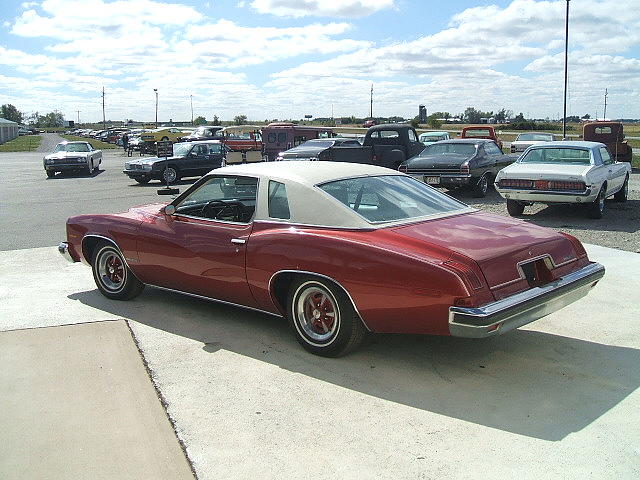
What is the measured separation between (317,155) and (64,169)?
37.9 ft

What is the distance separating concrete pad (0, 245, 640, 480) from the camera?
336cm

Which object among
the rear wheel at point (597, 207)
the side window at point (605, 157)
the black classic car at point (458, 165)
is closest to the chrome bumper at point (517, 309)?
the rear wheel at point (597, 207)

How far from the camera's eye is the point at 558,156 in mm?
11969

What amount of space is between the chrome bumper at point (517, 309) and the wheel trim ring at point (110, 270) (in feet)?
11.9

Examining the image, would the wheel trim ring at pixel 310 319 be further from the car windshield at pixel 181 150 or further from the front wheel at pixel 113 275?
the car windshield at pixel 181 150

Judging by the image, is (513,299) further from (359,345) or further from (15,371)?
(15,371)

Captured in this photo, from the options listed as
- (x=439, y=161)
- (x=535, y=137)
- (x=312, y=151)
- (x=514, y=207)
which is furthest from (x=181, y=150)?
(x=535, y=137)

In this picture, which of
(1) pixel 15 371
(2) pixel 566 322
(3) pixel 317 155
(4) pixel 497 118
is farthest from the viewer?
(4) pixel 497 118

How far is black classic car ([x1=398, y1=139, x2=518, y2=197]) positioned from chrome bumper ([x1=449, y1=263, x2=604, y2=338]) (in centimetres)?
1010

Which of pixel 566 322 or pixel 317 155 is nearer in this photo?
pixel 566 322

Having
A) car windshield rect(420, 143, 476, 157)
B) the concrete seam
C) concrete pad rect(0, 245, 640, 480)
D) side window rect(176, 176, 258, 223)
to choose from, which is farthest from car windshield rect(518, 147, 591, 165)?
the concrete seam

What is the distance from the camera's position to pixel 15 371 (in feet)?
15.1

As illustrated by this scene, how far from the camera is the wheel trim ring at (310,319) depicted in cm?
464

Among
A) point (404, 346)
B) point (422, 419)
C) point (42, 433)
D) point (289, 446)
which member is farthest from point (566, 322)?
point (42, 433)
